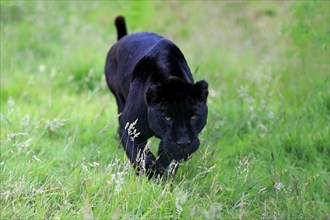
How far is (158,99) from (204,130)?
1.68 meters

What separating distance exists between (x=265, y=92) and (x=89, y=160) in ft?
10.1

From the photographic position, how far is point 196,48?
8383 millimetres

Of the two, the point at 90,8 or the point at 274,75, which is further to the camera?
the point at 90,8

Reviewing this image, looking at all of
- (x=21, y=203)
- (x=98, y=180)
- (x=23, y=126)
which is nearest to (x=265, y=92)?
(x=23, y=126)

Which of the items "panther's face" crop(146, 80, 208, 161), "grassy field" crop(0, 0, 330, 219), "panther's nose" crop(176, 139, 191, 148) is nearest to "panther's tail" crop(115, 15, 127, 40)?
"grassy field" crop(0, 0, 330, 219)

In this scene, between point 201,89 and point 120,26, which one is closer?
point 201,89

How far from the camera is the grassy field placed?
12.5ft

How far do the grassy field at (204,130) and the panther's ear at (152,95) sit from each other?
0.45m

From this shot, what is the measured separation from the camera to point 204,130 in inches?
220

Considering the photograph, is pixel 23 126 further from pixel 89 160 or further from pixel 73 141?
pixel 89 160

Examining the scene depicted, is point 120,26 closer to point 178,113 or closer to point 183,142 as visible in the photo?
point 178,113

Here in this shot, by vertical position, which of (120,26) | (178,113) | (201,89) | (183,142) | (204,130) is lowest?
(204,130)

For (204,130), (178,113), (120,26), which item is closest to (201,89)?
(178,113)

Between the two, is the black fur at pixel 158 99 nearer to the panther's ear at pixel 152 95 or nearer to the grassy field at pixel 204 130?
the panther's ear at pixel 152 95
